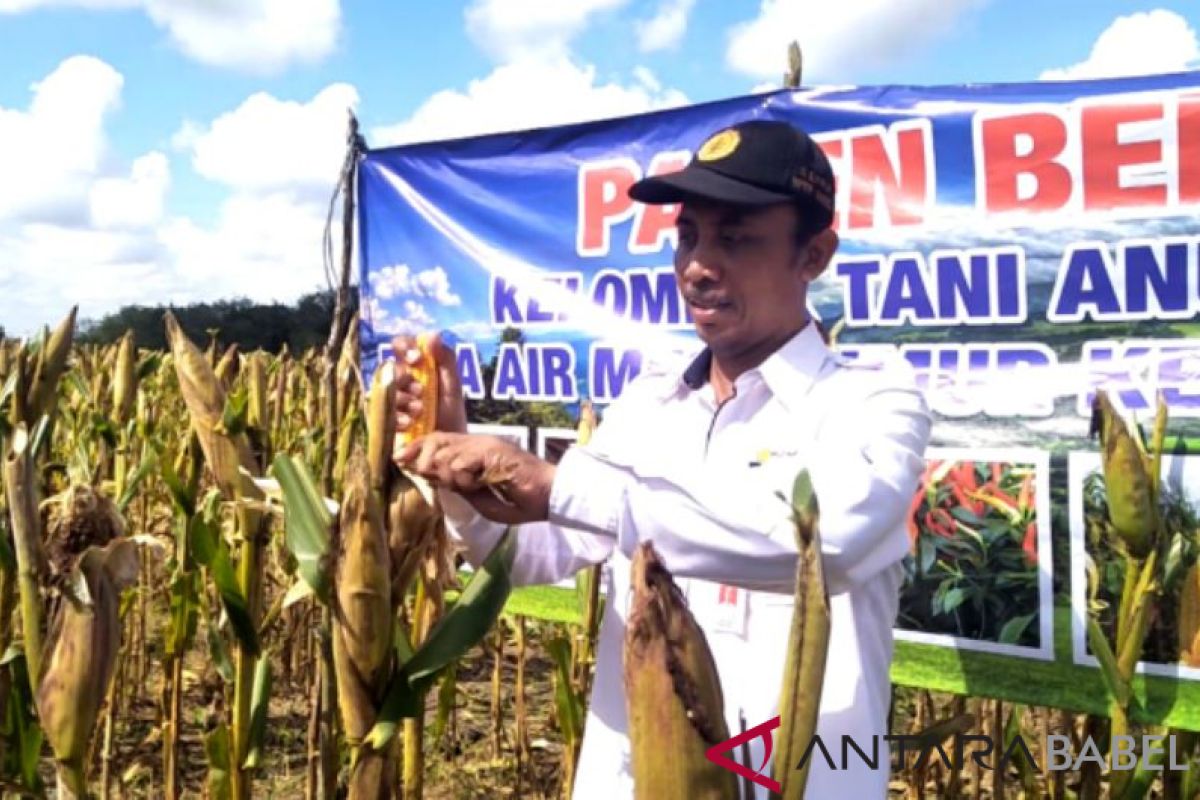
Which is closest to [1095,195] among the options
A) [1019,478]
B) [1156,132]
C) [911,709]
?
[1156,132]

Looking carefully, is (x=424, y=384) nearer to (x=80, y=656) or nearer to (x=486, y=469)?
(x=486, y=469)

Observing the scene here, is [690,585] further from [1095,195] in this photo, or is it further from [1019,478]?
[1095,195]

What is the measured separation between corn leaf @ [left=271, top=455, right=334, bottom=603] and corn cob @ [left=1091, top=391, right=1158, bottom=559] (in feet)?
5.72

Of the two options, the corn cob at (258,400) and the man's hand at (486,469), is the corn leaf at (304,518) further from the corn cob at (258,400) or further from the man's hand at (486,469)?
the corn cob at (258,400)

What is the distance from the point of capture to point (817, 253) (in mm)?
1628

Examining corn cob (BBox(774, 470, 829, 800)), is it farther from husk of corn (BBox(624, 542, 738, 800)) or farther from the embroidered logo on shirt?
the embroidered logo on shirt

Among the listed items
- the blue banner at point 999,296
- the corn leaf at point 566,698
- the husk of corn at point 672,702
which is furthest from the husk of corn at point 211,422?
the blue banner at point 999,296

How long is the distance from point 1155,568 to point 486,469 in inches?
68.0

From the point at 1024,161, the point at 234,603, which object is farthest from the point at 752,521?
the point at 1024,161

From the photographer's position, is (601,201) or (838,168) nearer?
(838,168)

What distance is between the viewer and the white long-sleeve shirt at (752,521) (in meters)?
1.12

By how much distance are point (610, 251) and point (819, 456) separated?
205 cm

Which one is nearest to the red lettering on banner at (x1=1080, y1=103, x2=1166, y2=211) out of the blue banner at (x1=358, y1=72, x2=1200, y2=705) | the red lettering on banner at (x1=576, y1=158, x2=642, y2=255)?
the blue banner at (x1=358, y1=72, x2=1200, y2=705)

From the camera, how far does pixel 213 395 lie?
1.48 metres
